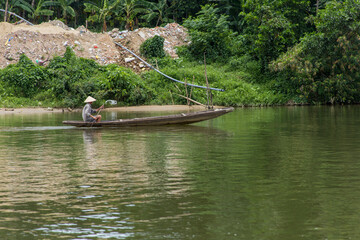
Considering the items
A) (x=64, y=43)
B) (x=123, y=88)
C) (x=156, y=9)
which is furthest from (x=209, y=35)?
(x=64, y=43)

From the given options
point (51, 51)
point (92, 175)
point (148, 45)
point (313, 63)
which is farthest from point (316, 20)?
point (92, 175)

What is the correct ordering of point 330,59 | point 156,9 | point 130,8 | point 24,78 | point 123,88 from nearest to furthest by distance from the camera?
point 24,78, point 123,88, point 330,59, point 130,8, point 156,9

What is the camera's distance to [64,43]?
38312 mm

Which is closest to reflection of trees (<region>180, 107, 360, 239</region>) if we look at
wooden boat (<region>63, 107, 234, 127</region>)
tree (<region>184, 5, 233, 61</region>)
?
wooden boat (<region>63, 107, 234, 127</region>)

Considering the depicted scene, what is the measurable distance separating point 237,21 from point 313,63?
13853 mm

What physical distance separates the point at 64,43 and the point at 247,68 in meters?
13.2

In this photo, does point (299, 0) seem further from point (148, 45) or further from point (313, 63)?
point (148, 45)

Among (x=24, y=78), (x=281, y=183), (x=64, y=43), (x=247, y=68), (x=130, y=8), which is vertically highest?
(x=130, y=8)

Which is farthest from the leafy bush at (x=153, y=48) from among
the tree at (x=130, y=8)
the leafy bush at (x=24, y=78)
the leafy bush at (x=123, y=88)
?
the leafy bush at (x=24, y=78)

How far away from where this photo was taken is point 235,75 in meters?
38.0

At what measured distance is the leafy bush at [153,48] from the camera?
3884 centimetres

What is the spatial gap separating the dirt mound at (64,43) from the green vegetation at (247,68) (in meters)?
1.60

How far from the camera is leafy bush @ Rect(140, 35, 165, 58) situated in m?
38.8

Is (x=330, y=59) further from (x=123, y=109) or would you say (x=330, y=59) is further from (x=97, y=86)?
(x=97, y=86)
